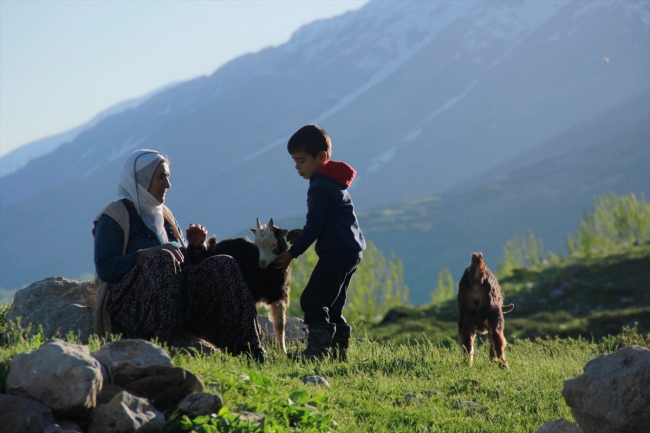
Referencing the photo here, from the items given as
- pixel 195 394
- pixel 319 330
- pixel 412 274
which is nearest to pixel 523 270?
pixel 319 330

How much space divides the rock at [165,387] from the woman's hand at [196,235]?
2.55m

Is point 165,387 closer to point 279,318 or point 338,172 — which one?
point 338,172

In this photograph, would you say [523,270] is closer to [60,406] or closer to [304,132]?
[304,132]

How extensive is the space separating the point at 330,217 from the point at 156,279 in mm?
1980

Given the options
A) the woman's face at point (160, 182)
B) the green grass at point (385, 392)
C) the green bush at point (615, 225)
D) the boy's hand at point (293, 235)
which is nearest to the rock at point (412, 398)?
the green grass at point (385, 392)

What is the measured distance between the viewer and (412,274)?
15575 centimetres

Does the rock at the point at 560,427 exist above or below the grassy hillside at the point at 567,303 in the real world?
above

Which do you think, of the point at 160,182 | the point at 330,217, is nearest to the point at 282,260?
the point at 330,217

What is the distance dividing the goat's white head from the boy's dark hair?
0.80m

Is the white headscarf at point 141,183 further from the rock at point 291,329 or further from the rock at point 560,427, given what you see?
the rock at point 560,427

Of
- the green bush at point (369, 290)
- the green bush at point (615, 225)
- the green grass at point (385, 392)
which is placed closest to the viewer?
the green grass at point (385, 392)

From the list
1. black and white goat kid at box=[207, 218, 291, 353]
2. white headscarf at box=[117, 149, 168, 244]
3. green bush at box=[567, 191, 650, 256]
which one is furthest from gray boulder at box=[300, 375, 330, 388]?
green bush at box=[567, 191, 650, 256]

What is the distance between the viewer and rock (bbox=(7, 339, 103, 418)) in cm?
406

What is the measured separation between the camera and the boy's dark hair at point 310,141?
714cm
